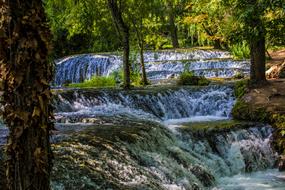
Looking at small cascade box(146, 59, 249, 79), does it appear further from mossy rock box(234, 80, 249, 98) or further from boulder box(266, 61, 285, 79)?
mossy rock box(234, 80, 249, 98)

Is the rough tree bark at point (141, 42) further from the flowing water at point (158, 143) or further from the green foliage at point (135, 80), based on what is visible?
the flowing water at point (158, 143)

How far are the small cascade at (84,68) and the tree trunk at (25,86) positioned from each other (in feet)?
60.1

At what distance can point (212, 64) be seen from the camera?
20078 mm

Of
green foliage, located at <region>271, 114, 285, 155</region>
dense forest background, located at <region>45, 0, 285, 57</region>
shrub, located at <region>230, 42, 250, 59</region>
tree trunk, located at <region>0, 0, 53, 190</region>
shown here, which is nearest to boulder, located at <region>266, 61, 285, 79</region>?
dense forest background, located at <region>45, 0, 285, 57</region>

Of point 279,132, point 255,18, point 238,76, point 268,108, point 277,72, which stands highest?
point 255,18

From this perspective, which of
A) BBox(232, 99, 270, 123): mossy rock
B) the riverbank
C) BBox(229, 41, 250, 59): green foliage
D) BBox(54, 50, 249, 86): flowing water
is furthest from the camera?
BBox(229, 41, 250, 59): green foliage

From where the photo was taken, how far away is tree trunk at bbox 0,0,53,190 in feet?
9.42

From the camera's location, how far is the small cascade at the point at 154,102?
458 inches

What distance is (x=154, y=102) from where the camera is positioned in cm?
1243

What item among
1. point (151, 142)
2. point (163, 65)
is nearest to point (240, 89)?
point (151, 142)

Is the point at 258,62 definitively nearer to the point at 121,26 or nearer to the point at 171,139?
the point at 121,26

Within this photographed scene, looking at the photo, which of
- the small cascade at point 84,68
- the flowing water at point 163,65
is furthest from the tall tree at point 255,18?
the small cascade at point 84,68

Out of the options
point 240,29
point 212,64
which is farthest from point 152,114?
point 212,64

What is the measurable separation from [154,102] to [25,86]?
9598 mm
